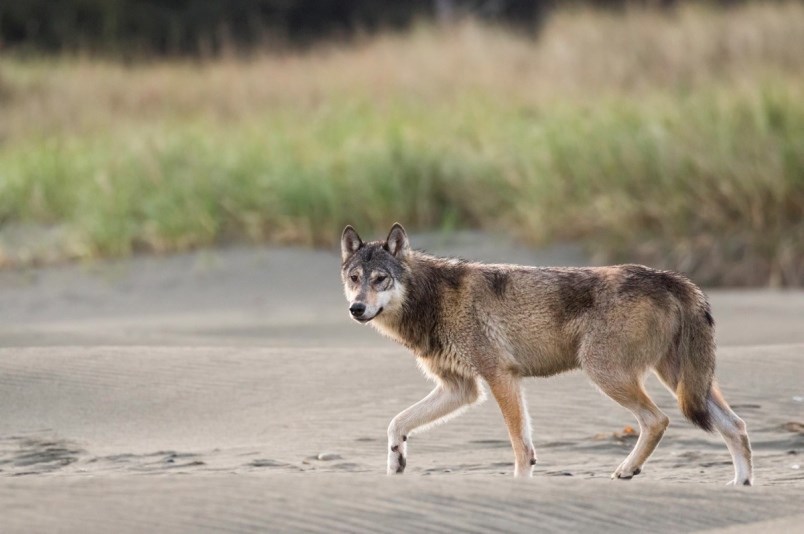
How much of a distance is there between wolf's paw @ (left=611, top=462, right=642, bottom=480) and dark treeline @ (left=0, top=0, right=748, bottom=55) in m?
26.4

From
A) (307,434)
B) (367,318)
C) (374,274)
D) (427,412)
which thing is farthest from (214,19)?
(427,412)

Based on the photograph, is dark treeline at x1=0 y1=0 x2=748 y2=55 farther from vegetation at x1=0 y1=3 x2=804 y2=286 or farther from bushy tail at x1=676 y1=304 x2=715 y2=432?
bushy tail at x1=676 y1=304 x2=715 y2=432

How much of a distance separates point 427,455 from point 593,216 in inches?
293

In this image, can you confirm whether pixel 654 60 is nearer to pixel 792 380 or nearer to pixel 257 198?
pixel 257 198

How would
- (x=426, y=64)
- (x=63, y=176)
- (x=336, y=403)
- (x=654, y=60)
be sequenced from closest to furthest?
1. (x=336, y=403)
2. (x=63, y=176)
3. (x=654, y=60)
4. (x=426, y=64)

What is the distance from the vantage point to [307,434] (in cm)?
815

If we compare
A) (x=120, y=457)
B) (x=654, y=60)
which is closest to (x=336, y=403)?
(x=120, y=457)

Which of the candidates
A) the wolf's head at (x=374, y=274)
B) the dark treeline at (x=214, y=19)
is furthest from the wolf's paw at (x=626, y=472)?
the dark treeline at (x=214, y=19)

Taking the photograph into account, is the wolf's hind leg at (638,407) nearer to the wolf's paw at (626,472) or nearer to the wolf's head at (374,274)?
the wolf's paw at (626,472)

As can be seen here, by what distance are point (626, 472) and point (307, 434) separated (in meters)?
2.11

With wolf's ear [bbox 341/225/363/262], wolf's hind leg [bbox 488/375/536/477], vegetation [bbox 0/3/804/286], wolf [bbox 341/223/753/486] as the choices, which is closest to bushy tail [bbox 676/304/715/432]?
wolf [bbox 341/223/753/486]

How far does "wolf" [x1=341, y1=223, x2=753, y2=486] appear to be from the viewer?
22.8 feet

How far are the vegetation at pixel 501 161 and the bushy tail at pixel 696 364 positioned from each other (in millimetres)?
7025

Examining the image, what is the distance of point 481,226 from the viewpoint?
51.4 ft
